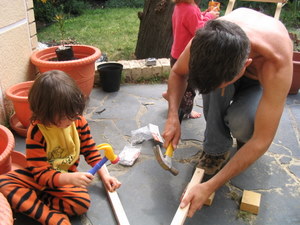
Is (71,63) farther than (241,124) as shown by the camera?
Yes

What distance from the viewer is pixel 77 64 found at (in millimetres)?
2562

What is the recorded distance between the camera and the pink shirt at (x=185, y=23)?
→ 2480mm

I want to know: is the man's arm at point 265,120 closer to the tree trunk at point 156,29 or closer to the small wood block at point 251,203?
the small wood block at point 251,203

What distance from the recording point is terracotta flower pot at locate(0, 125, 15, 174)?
163 cm

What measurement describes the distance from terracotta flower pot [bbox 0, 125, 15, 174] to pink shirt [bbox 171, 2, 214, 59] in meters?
1.48

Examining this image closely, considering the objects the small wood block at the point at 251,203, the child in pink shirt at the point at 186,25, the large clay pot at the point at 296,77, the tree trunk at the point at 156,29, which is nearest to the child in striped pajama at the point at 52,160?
the small wood block at the point at 251,203

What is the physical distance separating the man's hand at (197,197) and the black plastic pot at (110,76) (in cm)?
179

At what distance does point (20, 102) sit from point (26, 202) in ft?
3.04

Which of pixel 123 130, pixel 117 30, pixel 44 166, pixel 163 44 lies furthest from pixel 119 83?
pixel 117 30

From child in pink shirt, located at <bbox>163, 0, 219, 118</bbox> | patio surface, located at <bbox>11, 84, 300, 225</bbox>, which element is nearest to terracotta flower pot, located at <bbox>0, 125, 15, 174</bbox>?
patio surface, located at <bbox>11, 84, 300, 225</bbox>

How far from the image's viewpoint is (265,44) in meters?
1.43

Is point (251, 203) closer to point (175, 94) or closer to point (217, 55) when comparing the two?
point (175, 94)

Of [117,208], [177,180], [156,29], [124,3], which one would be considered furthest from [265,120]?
[124,3]

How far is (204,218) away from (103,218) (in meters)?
0.56
